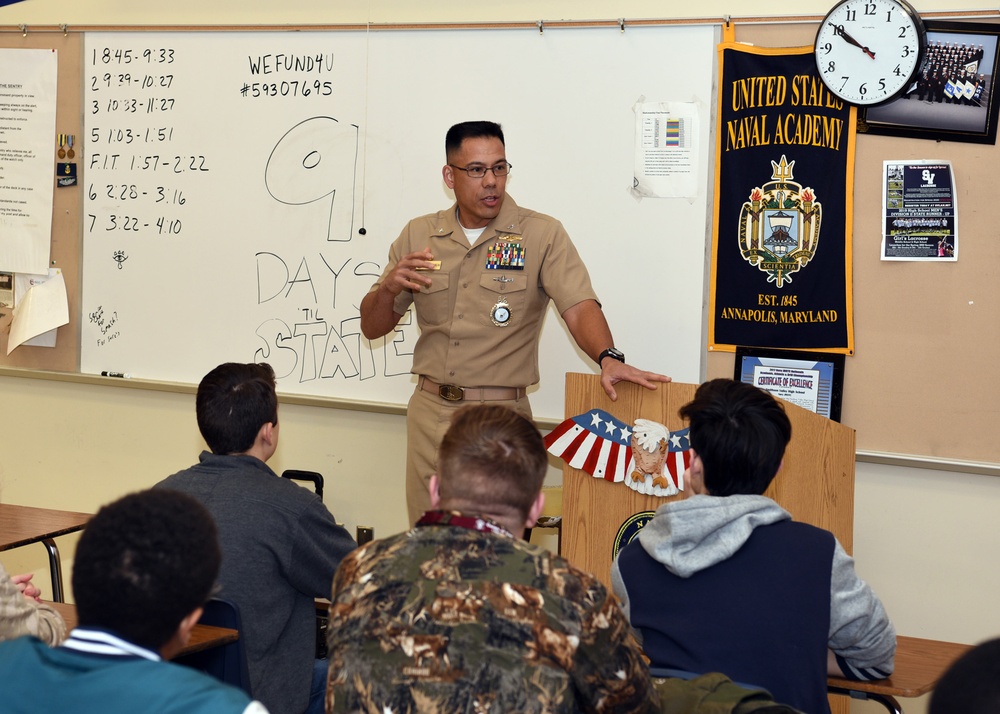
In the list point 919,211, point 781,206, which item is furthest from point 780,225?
point 919,211

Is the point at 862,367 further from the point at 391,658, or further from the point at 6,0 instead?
the point at 6,0

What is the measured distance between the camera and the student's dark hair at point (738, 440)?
6.37 ft

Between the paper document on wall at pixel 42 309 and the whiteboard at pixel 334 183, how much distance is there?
0.13 m

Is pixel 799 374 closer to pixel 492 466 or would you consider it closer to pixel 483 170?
pixel 483 170

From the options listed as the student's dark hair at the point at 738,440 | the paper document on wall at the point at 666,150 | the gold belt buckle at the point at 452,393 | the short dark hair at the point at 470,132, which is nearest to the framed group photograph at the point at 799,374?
the paper document on wall at the point at 666,150

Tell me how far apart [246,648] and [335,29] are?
9.11 feet

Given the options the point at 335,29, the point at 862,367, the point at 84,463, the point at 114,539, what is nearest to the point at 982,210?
the point at 862,367

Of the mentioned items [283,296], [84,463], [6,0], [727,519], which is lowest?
[84,463]

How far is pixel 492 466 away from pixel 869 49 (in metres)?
2.50

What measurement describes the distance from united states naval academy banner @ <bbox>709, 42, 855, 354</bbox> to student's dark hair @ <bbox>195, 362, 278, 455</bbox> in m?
1.86

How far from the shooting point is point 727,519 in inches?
71.7

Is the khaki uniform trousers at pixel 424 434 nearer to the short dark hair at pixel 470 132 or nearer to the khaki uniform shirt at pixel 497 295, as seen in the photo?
the khaki uniform shirt at pixel 497 295

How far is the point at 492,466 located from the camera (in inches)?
63.9

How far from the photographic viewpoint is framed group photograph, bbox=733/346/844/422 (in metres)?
3.58
